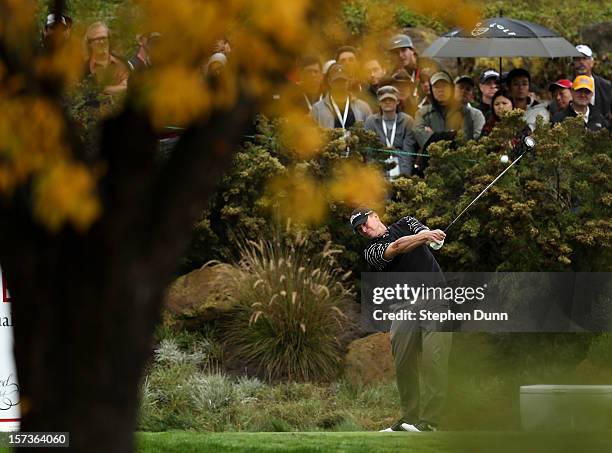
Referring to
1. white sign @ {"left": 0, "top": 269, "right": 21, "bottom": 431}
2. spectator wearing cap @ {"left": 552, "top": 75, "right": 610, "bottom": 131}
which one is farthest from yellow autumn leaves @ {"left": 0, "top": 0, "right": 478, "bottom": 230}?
spectator wearing cap @ {"left": 552, "top": 75, "right": 610, "bottom": 131}

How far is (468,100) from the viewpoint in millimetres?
16297

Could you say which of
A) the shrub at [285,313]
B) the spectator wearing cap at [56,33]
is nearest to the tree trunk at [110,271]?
the spectator wearing cap at [56,33]

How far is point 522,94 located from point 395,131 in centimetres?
149

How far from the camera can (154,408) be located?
13516 mm

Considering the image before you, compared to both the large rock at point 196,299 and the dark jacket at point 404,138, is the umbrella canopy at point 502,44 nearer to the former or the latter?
the dark jacket at point 404,138

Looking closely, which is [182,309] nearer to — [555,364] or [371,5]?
[555,364]

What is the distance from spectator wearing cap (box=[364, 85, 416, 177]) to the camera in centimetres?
1561

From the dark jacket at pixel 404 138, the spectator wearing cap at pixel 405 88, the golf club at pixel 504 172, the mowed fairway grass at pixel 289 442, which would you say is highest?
the spectator wearing cap at pixel 405 88

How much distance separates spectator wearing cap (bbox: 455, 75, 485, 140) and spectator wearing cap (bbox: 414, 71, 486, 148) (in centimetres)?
2

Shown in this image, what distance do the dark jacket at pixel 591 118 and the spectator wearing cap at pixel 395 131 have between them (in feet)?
4.97

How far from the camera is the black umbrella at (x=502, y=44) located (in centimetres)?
1655

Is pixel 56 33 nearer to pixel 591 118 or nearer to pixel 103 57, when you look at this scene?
pixel 103 57

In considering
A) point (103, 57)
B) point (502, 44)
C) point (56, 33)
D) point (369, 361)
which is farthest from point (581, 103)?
point (56, 33)

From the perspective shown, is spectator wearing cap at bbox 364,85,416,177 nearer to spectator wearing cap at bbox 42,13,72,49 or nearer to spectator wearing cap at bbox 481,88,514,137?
spectator wearing cap at bbox 481,88,514,137
